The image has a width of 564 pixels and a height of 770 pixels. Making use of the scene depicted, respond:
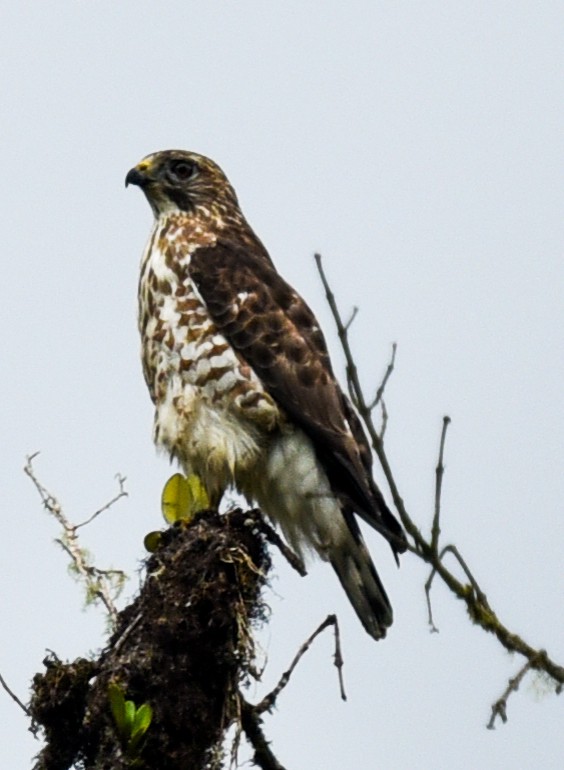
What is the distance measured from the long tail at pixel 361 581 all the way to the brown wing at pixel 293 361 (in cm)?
20

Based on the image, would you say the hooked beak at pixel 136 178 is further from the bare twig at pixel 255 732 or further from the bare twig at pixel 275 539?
the bare twig at pixel 255 732

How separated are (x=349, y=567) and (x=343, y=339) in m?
2.57

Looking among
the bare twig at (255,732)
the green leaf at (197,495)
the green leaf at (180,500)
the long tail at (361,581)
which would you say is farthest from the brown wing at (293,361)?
the bare twig at (255,732)

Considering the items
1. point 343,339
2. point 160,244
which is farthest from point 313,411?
point 343,339

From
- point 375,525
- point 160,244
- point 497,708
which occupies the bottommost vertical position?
point 497,708

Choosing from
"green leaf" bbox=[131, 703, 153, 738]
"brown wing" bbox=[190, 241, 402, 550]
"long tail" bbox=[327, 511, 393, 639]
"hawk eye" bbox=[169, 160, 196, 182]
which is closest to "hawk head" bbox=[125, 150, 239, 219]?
"hawk eye" bbox=[169, 160, 196, 182]

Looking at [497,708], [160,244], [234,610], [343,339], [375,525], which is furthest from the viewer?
[160,244]

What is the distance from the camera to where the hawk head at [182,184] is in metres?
8.20

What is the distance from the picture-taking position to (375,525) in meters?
6.82

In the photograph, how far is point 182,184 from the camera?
27.1 ft

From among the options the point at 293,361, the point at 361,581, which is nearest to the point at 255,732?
the point at 361,581

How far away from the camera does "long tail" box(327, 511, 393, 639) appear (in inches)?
283

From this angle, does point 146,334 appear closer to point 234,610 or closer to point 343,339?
point 234,610

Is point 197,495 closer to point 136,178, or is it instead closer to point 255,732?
point 255,732
